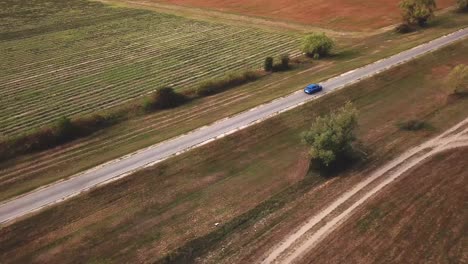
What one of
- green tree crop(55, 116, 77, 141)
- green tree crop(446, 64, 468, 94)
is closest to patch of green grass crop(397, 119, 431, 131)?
green tree crop(446, 64, 468, 94)

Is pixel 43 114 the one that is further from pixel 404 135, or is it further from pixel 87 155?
pixel 404 135

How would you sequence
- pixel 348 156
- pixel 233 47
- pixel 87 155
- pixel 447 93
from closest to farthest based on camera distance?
pixel 348 156 < pixel 87 155 < pixel 447 93 < pixel 233 47

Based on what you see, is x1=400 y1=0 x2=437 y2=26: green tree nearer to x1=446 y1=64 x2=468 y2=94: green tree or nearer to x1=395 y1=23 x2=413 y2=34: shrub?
x1=395 y1=23 x2=413 y2=34: shrub

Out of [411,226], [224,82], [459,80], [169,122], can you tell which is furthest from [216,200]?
[459,80]

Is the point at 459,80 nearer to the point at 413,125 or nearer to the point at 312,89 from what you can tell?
the point at 413,125

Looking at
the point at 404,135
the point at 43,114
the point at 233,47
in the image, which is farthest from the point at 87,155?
the point at 233,47

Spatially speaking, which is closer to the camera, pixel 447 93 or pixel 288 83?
→ pixel 447 93

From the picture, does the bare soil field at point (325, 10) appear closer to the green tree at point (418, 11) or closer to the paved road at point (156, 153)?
the green tree at point (418, 11)
